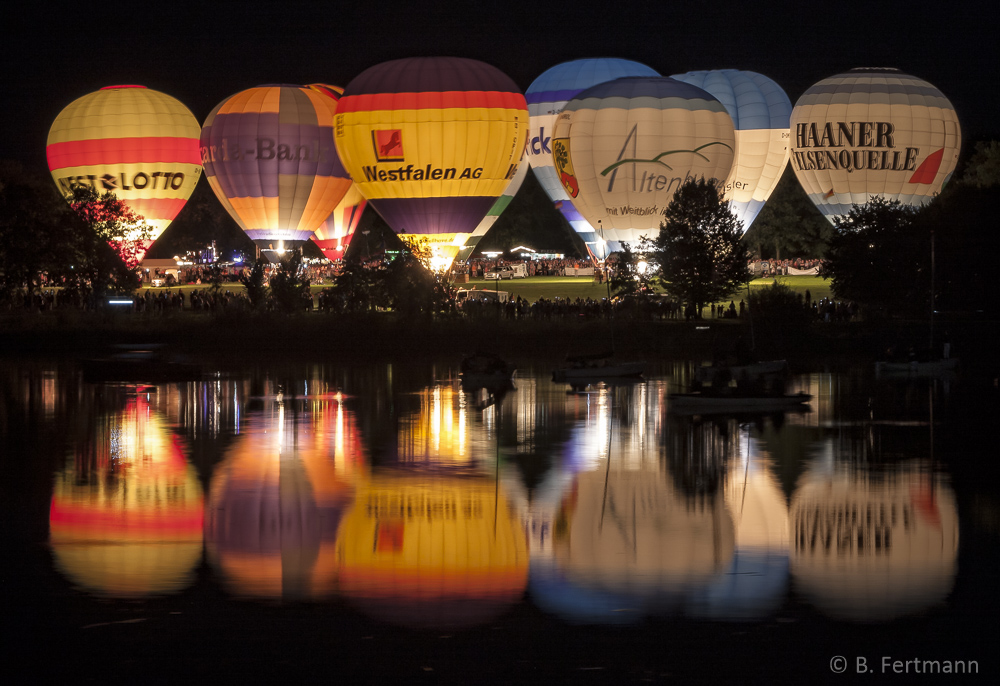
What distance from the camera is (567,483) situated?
62.5ft

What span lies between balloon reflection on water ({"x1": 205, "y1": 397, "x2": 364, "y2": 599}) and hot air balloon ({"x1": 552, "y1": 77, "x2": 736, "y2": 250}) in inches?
979

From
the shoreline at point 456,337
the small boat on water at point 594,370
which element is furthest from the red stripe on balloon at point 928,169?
the small boat on water at point 594,370

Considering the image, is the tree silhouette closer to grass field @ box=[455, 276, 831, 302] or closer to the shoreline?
the shoreline

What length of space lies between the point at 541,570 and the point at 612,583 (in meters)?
0.85

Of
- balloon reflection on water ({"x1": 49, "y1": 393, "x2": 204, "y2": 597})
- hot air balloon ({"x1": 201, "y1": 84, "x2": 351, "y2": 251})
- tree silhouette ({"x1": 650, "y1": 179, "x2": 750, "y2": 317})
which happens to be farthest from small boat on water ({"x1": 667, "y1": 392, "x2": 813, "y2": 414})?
hot air balloon ({"x1": 201, "y1": 84, "x2": 351, "y2": 251})

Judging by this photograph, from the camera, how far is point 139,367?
36969mm

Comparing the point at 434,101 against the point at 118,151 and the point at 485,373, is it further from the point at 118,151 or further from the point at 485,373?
the point at 485,373

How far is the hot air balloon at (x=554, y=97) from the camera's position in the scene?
→ 188 feet

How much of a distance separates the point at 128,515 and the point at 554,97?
141ft

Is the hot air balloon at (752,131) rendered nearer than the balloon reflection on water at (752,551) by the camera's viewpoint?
No

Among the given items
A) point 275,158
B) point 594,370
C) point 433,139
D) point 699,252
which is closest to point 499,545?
point 594,370

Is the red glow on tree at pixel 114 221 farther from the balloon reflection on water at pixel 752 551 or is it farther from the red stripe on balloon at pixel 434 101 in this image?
the balloon reflection on water at pixel 752 551

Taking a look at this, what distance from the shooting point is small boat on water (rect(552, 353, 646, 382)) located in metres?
32.0

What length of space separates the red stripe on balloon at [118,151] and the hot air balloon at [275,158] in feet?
7.39
